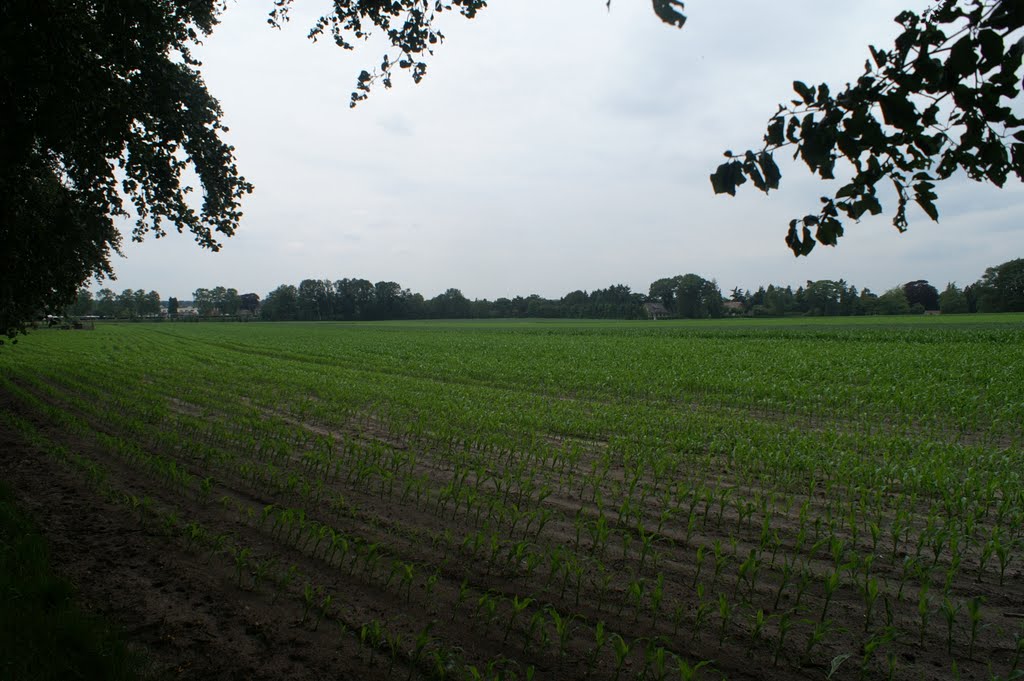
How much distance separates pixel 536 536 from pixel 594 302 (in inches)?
4281

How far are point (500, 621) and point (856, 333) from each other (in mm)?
41047

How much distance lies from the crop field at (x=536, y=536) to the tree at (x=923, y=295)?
324 ft

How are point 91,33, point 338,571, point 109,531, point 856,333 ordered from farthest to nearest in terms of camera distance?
point 856,333 → point 91,33 → point 109,531 → point 338,571

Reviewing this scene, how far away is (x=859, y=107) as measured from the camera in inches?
110

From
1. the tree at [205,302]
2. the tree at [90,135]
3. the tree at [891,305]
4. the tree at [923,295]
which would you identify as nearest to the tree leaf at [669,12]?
the tree at [90,135]

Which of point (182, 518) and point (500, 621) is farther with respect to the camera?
point (182, 518)

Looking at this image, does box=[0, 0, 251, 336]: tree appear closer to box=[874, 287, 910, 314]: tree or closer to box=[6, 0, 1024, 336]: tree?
box=[6, 0, 1024, 336]: tree

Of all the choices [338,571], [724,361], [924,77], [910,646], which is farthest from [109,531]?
[724,361]

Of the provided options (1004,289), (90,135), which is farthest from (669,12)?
(1004,289)

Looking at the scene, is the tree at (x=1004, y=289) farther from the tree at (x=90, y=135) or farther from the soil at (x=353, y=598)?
the tree at (x=90, y=135)

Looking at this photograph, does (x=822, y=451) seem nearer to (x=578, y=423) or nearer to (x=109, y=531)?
(x=578, y=423)

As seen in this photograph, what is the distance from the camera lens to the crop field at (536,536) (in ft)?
11.7

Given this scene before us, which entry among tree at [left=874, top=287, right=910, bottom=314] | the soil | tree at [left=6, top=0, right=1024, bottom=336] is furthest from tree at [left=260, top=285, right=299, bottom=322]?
the soil

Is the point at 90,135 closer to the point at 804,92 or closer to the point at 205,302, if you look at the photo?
the point at 804,92
